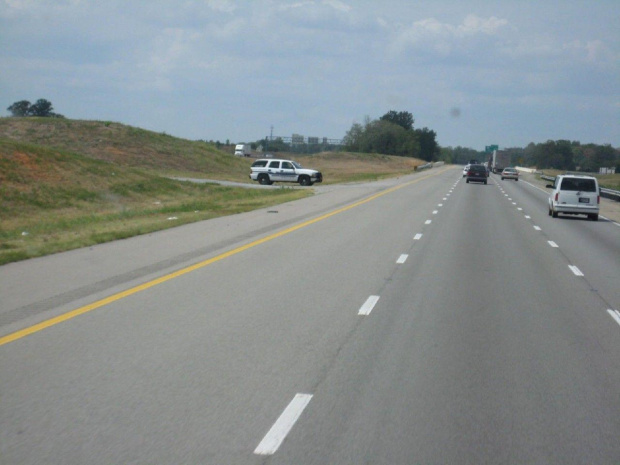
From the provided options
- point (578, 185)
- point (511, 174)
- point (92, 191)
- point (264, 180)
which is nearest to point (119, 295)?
point (578, 185)

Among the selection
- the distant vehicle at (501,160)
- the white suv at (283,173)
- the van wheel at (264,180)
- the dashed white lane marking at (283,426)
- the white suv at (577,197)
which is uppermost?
the dashed white lane marking at (283,426)

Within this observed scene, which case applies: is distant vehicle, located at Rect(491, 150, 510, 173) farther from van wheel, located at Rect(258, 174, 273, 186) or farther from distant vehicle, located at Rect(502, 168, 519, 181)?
van wheel, located at Rect(258, 174, 273, 186)

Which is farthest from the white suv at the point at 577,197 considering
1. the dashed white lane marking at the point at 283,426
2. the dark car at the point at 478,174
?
the dark car at the point at 478,174

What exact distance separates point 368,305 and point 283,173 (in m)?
50.7

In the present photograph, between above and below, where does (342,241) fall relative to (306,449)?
below

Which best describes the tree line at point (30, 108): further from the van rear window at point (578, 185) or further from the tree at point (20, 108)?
the van rear window at point (578, 185)

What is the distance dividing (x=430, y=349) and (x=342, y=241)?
12.2 m

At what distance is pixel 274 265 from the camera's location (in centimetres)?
1627

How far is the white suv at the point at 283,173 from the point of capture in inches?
2440

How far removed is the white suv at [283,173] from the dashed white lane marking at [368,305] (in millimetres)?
49379

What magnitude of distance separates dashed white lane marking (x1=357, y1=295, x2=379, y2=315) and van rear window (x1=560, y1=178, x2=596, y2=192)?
22411 millimetres

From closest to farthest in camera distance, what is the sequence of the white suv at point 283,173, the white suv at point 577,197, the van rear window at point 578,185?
1. the van rear window at point 578,185
2. the white suv at point 577,197
3. the white suv at point 283,173

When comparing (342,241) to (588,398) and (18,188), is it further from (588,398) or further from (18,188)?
(18,188)

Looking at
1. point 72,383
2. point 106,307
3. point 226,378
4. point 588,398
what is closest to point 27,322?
point 106,307
